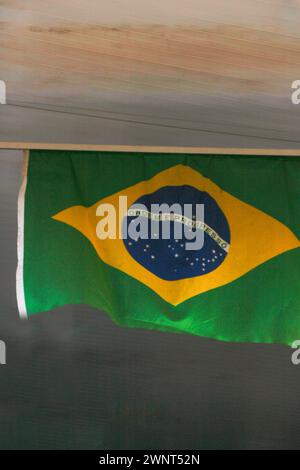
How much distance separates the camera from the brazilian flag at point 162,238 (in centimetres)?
444

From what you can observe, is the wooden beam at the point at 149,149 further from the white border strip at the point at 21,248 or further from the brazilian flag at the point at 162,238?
the white border strip at the point at 21,248

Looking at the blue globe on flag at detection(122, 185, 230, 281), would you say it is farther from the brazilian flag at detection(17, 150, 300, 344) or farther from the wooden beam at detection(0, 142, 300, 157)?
the wooden beam at detection(0, 142, 300, 157)

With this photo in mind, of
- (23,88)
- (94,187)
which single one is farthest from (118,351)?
(23,88)

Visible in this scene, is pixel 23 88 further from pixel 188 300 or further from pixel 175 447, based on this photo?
pixel 175 447

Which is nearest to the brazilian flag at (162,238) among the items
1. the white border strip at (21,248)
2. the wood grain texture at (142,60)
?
the white border strip at (21,248)

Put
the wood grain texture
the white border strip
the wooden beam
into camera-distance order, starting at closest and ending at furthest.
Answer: the wooden beam, the white border strip, the wood grain texture

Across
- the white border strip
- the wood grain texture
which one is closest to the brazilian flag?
the white border strip

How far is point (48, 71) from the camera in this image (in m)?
5.52

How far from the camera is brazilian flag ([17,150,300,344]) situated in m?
4.44

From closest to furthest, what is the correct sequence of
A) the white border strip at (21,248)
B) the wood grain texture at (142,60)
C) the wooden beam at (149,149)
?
the wooden beam at (149,149), the white border strip at (21,248), the wood grain texture at (142,60)

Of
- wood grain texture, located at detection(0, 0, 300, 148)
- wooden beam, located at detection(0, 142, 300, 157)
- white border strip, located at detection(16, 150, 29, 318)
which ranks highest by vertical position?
wood grain texture, located at detection(0, 0, 300, 148)

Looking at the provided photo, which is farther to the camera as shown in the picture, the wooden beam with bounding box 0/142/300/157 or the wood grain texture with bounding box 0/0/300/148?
the wood grain texture with bounding box 0/0/300/148

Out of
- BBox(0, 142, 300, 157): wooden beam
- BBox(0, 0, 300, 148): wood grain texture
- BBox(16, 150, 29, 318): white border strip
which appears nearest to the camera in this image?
BBox(0, 142, 300, 157): wooden beam

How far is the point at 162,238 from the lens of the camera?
4.52 metres
